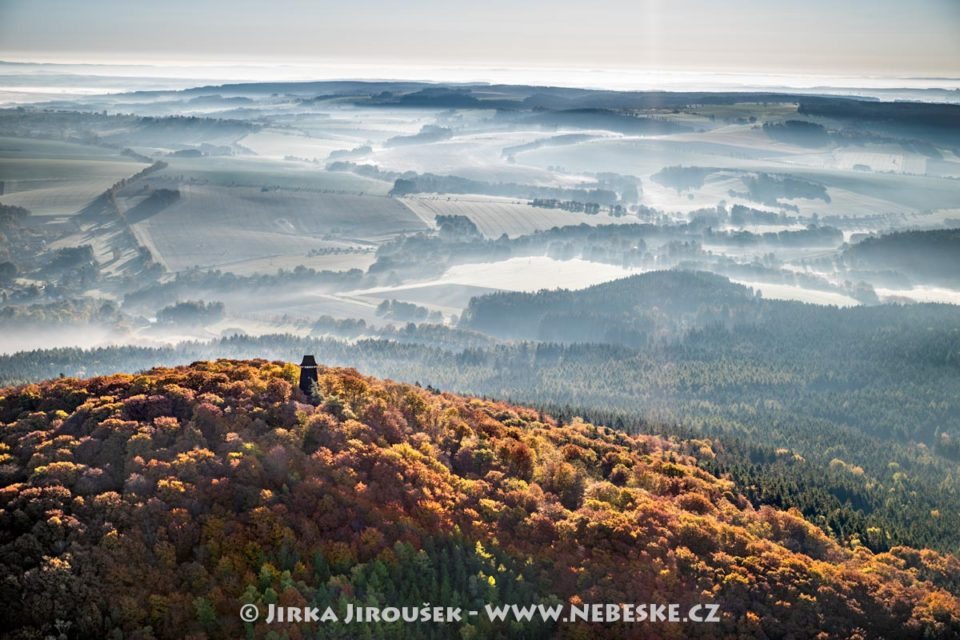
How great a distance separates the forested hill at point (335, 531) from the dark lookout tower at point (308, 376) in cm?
134

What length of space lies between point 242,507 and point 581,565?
92.8ft

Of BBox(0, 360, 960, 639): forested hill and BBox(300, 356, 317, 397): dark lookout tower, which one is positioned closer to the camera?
BBox(0, 360, 960, 639): forested hill

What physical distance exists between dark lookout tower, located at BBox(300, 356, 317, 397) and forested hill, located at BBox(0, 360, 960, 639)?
4.39 feet

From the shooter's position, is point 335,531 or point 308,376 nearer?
point 335,531

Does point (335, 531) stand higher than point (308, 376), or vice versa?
point (308, 376)

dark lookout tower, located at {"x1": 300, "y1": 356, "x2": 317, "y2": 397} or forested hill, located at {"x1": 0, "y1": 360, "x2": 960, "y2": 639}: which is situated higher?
dark lookout tower, located at {"x1": 300, "y1": 356, "x2": 317, "y2": 397}

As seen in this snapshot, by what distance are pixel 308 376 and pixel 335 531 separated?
2494cm

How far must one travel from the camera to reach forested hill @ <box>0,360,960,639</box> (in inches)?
2596

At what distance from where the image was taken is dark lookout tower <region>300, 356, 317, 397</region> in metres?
95.4

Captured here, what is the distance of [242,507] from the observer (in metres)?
74.4

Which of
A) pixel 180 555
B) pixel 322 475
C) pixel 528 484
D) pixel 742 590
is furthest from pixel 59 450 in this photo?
pixel 742 590

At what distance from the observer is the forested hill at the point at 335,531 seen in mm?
65938

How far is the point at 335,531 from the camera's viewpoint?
74500mm

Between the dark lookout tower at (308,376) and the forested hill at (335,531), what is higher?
the dark lookout tower at (308,376)
